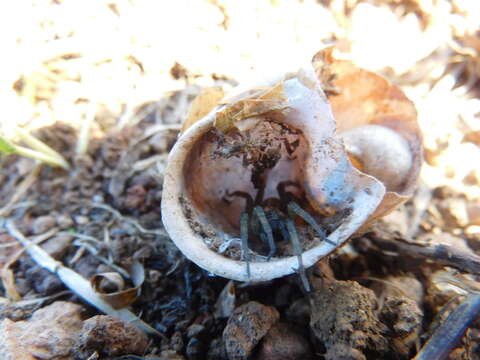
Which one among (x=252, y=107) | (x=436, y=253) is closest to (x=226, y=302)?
(x=252, y=107)

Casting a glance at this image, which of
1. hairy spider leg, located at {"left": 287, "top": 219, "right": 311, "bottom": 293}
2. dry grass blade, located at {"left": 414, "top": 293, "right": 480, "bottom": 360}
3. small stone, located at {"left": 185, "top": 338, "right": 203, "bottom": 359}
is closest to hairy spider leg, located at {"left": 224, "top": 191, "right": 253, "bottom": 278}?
hairy spider leg, located at {"left": 287, "top": 219, "right": 311, "bottom": 293}

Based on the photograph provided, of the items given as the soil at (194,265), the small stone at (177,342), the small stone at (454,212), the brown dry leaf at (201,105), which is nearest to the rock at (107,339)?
the soil at (194,265)

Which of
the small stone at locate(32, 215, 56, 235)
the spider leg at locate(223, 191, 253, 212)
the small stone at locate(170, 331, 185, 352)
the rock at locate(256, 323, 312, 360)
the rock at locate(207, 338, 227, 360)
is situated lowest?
the small stone at locate(32, 215, 56, 235)

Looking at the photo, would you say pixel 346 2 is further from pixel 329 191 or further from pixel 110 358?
pixel 110 358

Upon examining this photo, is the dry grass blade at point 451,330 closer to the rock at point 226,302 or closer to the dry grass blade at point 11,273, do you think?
the rock at point 226,302

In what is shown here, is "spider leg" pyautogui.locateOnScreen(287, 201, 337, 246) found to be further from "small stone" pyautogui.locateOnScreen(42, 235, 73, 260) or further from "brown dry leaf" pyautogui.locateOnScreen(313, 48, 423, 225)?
"small stone" pyautogui.locateOnScreen(42, 235, 73, 260)

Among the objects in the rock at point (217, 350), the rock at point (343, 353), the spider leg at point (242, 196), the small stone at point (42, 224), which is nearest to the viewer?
the rock at point (343, 353)

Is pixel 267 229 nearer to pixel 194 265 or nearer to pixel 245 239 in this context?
pixel 245 239
